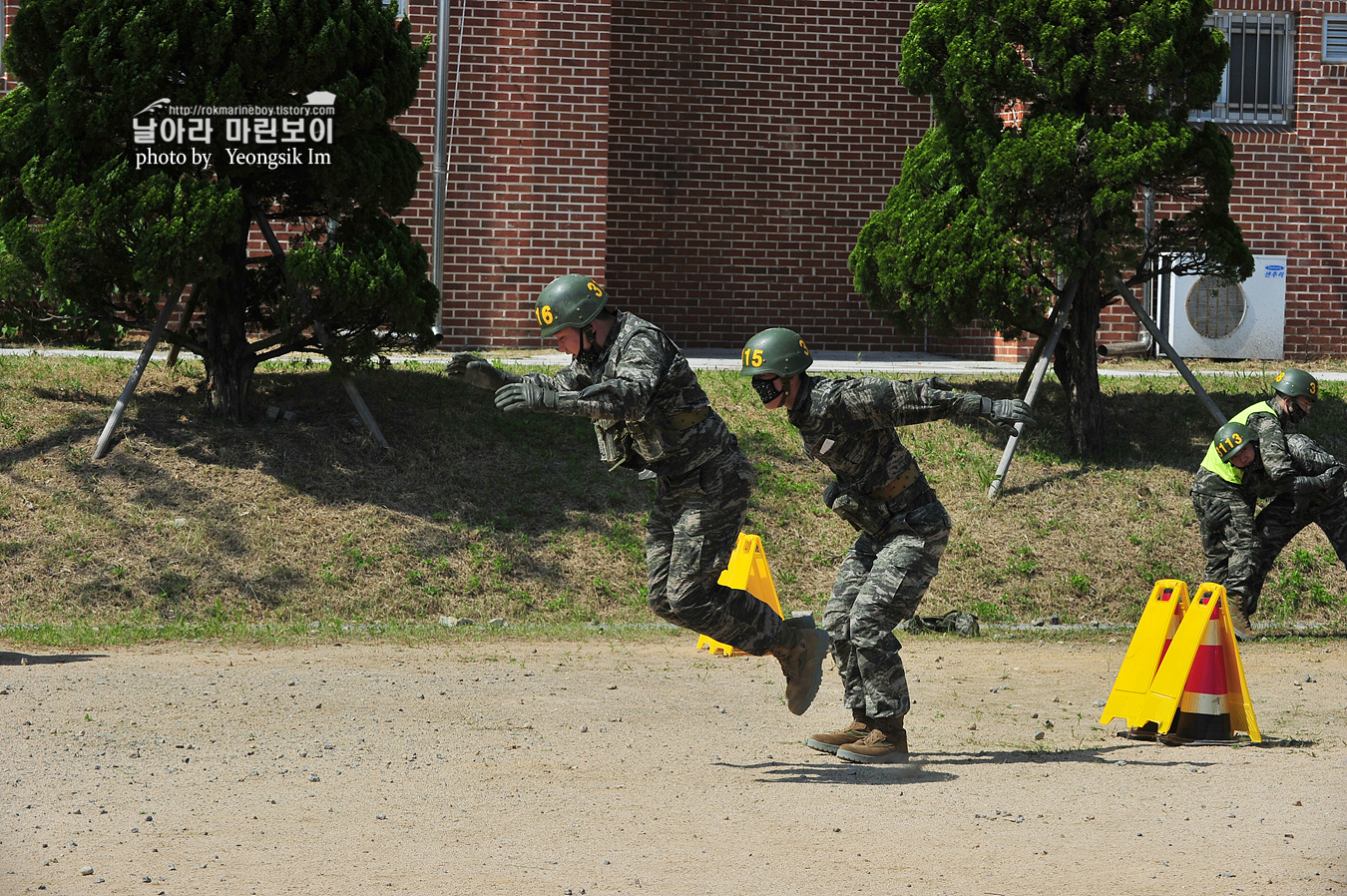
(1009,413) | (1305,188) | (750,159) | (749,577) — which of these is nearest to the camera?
(1009,413)

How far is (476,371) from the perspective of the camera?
578cm

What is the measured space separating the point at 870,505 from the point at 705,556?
0.82m

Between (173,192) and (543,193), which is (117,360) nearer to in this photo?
(173,192)

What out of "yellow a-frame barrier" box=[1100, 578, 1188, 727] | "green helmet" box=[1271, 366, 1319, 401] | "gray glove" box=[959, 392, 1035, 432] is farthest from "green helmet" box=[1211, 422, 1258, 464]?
"gray glove" box=[959, 392, 1035, 432]

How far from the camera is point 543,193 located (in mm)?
14805

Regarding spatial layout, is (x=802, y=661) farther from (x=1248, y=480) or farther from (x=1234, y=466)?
(x=1248, y=480)

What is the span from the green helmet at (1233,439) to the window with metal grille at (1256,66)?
867cm

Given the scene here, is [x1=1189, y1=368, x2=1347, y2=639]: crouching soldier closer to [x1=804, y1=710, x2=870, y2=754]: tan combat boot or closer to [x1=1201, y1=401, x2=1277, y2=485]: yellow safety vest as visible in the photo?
[x1=1201, y1=401, x2=1277, y2=485]: yellow safety vest

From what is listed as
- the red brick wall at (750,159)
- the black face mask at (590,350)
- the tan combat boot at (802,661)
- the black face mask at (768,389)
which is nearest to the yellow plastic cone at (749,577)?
the tan combat boot at (802,661)

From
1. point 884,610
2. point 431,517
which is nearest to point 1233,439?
point 884,610

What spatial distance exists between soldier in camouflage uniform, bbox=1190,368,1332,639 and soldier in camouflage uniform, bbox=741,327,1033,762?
13.3 ft

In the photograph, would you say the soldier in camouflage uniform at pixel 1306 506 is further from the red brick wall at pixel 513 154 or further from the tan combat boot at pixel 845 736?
the red brick wall at pixel 513 154

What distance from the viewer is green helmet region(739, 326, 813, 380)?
6.04m

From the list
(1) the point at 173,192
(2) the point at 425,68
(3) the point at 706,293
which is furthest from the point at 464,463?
(3) the point at 706,293
